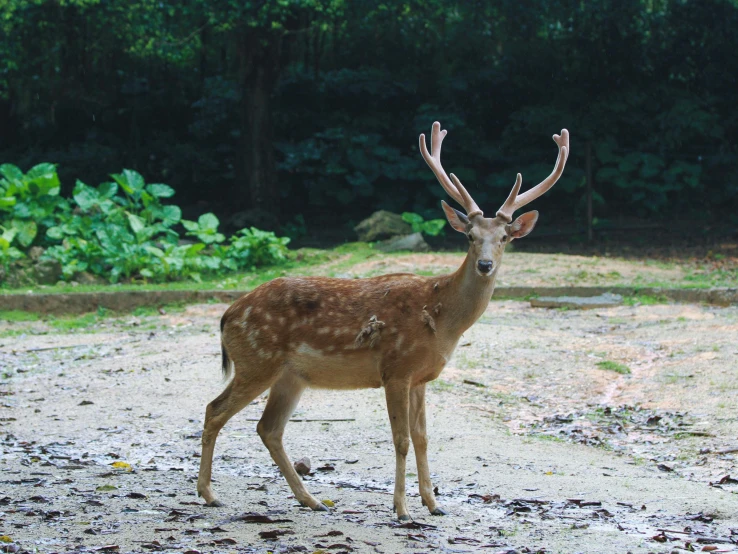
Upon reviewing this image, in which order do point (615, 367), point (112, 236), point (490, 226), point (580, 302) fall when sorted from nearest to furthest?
point (490, 226), point (615, 367), point (580, 302), point (112, 236)

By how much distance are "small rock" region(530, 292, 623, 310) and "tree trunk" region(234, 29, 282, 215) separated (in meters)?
8.13

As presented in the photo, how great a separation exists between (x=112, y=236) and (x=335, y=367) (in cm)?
994

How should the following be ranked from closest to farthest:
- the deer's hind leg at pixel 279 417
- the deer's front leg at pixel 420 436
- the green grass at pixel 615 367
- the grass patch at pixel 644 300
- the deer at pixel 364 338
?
1. the deer at pixel 364 338
2. the deer's front leg at pixel 420 436
3. the deer's hind leg at pixel 279 417
4. the green grass at pixel 615 367
5. the grass patch at pixel 644 300

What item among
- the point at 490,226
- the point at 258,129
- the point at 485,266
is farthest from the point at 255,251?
the point at 485,266

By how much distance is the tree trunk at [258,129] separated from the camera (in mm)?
18953

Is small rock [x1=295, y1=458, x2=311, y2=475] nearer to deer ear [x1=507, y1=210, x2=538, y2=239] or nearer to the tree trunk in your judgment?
deer ear [x1=507, y1=210, x2=538, y2=239]

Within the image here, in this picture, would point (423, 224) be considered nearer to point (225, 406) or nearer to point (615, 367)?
point (615, 367)

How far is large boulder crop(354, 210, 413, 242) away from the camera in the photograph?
17.2 m

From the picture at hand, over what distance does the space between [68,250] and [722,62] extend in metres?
13.0

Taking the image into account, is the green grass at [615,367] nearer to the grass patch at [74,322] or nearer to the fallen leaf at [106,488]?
the fallen leaf at [106,488]

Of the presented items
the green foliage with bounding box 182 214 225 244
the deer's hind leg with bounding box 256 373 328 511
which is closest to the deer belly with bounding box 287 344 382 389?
the deer's hind leg with bounding box 256 373 328 511

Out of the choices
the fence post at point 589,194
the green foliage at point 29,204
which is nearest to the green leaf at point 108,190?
the green foliage at point 29,204

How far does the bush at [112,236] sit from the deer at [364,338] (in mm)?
8817

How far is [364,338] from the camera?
18.2ft
